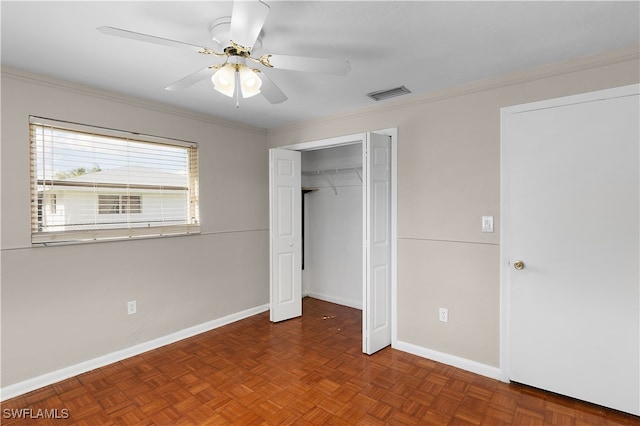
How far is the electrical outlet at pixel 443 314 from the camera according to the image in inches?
113

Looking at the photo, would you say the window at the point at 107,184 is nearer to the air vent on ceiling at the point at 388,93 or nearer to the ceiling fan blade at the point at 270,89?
the ceiling fan blade at the point at 270,89

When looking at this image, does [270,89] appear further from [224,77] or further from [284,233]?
[284,233]

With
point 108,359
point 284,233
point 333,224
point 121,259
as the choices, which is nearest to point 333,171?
point 333,224

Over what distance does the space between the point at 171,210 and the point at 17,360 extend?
1.60 metres

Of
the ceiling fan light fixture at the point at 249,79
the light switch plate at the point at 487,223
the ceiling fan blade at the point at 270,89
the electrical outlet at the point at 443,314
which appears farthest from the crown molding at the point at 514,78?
the electrical outlet at the point at 443,314

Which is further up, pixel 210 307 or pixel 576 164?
pixel 576 164

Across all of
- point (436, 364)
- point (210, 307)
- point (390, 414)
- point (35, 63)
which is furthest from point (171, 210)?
point (436, 364)

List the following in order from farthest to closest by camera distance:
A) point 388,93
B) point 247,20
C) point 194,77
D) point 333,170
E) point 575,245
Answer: point 333,170
point 388,93
point 575,245
point 194,77
point 247,20

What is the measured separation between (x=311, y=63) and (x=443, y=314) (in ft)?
7.51

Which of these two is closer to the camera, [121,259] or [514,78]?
[514,78]

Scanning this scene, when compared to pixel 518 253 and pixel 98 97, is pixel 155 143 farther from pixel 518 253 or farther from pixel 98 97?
pixel 518 253

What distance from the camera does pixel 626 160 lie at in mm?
2131

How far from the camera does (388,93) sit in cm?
292

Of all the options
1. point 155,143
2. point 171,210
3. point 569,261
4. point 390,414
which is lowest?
point 390,414
